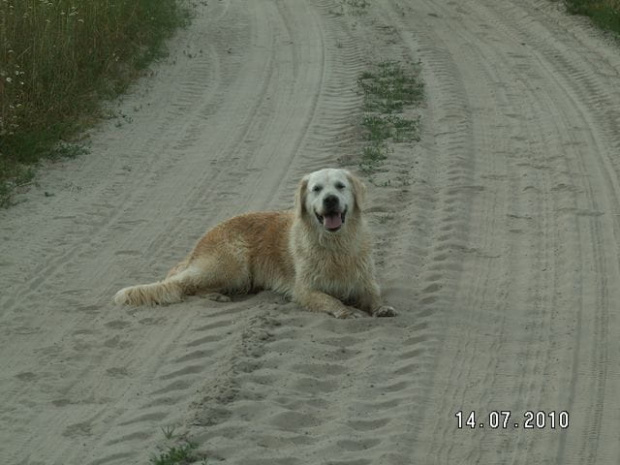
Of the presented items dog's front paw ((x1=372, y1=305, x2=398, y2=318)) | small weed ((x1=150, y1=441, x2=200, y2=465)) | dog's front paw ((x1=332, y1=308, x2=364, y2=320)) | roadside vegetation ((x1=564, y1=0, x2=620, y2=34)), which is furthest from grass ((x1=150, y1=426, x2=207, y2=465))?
roadside vegetation ((x1=564, y1=0, x2=620, y2=34))

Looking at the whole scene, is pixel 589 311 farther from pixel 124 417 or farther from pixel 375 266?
pixel 124 417

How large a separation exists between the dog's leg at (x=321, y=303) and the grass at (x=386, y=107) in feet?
11.6

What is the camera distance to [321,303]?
27.5 ft

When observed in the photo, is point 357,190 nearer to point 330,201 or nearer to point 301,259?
point 330,201

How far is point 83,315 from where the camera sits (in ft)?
28.0

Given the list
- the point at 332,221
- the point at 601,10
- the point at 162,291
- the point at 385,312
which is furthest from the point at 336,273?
the point at 601,10

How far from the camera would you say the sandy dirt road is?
252 inches

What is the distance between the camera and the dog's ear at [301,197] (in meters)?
8.55

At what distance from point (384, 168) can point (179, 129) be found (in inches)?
130

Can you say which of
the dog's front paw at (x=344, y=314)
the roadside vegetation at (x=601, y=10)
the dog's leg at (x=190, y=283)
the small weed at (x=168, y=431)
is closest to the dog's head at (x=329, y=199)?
the dog's front paw at (x=344, y=314)

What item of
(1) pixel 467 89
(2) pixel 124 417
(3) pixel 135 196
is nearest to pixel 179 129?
(3) pixel 135 196

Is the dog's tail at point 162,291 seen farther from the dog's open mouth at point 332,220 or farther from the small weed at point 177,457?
the small weed at point 177,457

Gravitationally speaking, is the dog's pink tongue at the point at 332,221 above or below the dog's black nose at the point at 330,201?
below

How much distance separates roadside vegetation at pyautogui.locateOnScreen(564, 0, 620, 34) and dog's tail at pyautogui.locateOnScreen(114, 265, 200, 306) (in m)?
12.4
